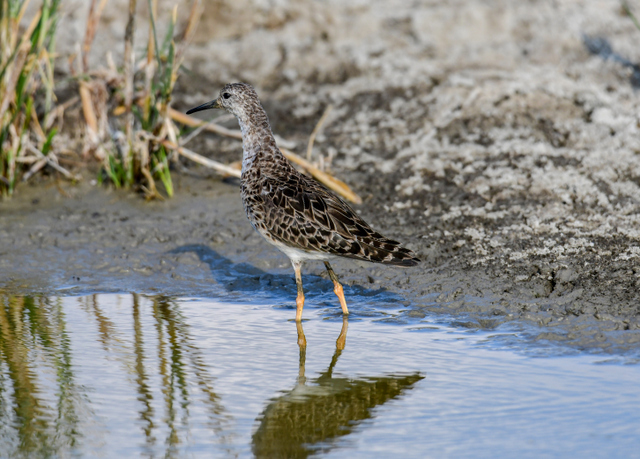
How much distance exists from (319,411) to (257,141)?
2.73 metres

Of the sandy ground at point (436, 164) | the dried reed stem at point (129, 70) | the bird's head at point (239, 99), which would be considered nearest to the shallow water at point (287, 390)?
the sandy ground at point (436, 164)

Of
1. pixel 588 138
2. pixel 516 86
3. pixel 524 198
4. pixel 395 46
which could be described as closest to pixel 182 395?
pixel 524 198

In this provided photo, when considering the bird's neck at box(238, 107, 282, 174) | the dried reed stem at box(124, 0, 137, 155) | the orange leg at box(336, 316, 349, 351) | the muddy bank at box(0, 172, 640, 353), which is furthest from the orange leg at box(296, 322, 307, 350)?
the dried reed stem at box(124, 0, 137, 155)

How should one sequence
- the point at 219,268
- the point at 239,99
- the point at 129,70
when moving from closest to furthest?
the point at 239,99, the point at 219,268, the point at 129,70

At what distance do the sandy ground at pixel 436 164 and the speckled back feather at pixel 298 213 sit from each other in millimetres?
799

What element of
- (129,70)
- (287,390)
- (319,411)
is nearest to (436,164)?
(129,70)

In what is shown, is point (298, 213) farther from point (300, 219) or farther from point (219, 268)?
point (219, 268)

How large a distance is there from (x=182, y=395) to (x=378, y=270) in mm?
2748

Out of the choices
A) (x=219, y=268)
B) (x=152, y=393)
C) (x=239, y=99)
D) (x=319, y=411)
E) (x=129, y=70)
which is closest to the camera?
(x=319, y=411)

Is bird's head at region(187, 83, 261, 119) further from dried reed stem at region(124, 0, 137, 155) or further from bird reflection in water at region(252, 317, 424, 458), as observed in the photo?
bird reflection in water at region(252, 317, 424, 458)

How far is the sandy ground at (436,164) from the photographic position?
684cm

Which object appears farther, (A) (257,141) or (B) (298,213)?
(A) (257,141)

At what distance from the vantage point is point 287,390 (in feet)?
16.6

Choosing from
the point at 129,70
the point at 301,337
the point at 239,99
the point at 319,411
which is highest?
the point at 129,70
